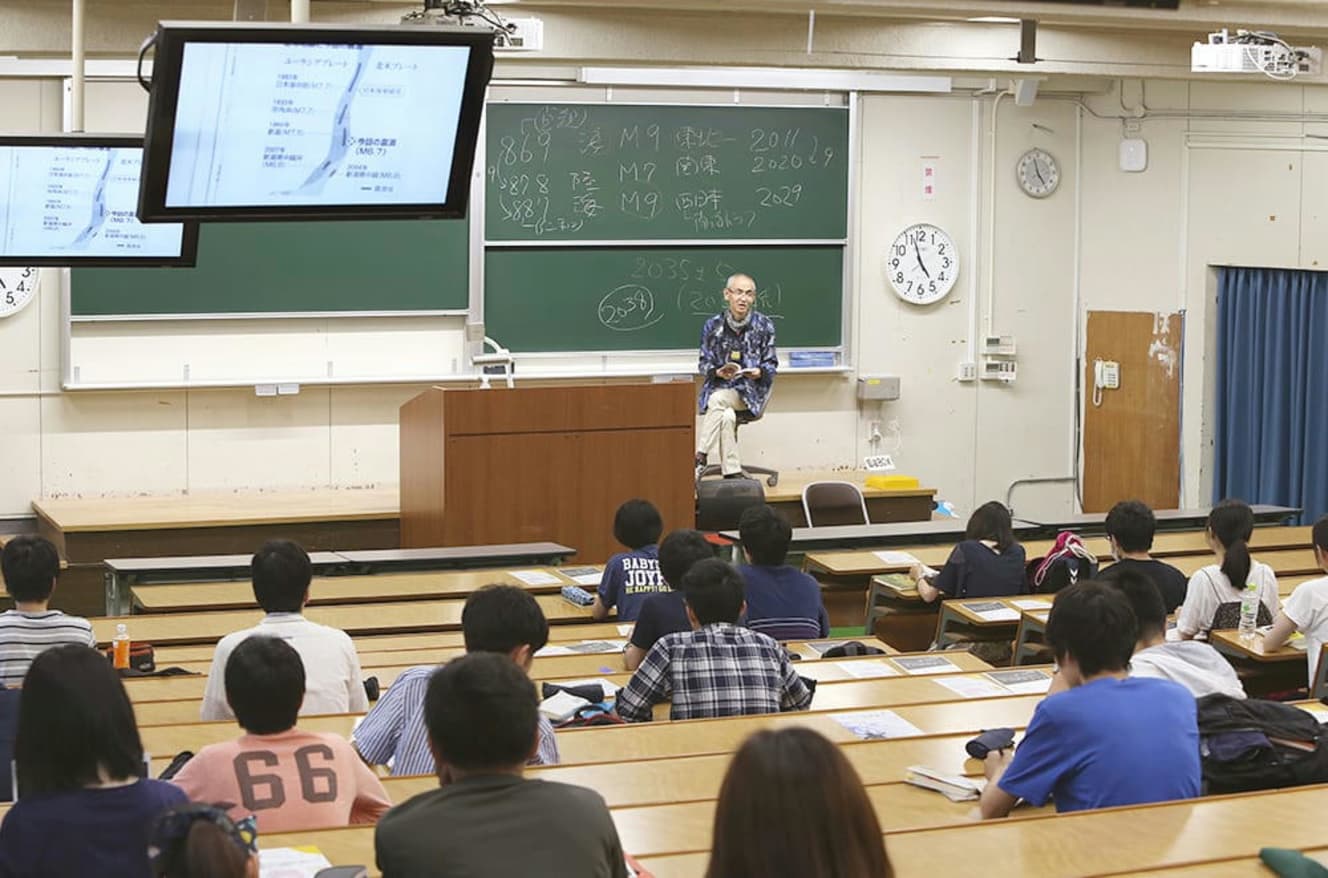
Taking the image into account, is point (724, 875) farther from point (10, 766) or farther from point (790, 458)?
point (790, 458)

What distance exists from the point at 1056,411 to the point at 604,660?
779cm

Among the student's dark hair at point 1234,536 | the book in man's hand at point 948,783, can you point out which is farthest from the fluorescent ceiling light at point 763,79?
the book in man's hand at point 948,783

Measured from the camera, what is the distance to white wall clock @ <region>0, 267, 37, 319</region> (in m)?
10.6

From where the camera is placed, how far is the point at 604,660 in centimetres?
596

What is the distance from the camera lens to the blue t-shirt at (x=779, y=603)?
6273 millimetres

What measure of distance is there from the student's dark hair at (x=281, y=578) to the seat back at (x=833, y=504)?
615 cm

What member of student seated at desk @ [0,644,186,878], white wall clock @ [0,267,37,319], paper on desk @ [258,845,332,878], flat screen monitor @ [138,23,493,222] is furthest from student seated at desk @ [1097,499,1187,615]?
white wall clock @ [0,267,37,319]

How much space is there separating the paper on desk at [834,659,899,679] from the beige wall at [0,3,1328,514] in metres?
6.11

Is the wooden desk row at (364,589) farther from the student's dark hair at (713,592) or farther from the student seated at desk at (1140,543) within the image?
the student's dark hair at (713,592)

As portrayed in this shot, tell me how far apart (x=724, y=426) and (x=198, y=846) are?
28.3 ft

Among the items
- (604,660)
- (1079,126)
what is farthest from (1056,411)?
(604,660)

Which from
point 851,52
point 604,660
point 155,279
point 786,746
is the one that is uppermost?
point 851,52

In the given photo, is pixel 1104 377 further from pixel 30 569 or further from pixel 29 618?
pixel 29 618

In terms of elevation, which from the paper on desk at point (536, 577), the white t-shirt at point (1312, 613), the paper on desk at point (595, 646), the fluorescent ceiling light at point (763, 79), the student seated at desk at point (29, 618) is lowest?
the paper on desk at point (595, 646)
